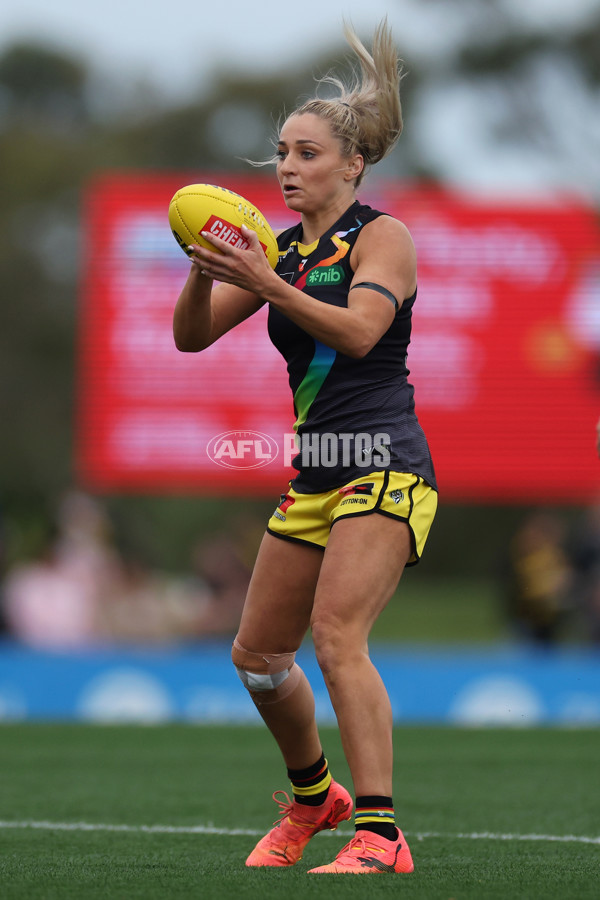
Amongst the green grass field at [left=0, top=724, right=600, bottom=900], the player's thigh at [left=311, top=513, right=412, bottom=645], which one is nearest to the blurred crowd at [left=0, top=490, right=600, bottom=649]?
the green grass field at [left=0, top=724, right=600, bottom=900]

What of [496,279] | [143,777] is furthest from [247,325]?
[143,777]

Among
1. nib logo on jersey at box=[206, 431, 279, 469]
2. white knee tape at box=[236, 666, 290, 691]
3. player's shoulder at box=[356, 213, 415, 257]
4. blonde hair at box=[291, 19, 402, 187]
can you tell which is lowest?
white knee tape at box=[236, 666, 290, 691]

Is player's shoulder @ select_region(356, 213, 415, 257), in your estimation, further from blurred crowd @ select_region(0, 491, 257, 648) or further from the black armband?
blurred crowd @ select_region(0, 491, 257, 648)

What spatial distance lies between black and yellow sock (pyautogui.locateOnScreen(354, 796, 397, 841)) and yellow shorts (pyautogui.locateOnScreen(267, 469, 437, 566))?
686mm

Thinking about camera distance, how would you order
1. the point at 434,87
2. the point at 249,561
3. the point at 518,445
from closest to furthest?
the point at 518,445
the point at 249,561
the point at 434,87

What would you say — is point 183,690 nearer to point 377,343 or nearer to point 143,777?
point 143,777

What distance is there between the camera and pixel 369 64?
4.18 metres

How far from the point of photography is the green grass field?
12.1ft

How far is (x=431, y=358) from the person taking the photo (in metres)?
12.9

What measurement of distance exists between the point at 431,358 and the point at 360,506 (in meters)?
9.08

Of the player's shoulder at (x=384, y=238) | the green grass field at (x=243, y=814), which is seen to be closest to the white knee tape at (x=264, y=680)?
the green grass field at (x=243, y=814)

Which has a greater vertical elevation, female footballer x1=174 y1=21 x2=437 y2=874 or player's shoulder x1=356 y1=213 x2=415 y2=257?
player's shoulder x1=356 y1=213 x2=415 y2=257

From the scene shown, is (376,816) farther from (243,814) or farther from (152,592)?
(152,592)

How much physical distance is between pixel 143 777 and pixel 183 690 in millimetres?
3848
